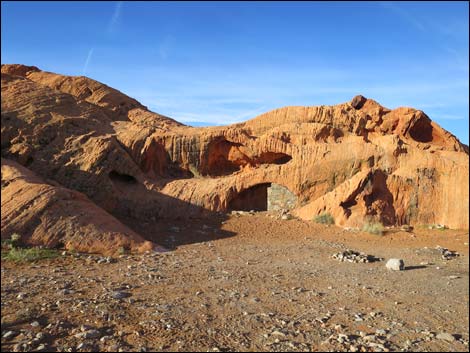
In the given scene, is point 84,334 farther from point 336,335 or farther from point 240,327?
point 336,335

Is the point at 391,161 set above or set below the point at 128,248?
above

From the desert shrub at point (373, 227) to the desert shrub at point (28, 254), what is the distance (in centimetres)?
958

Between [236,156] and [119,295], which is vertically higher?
[236,156]

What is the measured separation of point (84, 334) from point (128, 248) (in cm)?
545

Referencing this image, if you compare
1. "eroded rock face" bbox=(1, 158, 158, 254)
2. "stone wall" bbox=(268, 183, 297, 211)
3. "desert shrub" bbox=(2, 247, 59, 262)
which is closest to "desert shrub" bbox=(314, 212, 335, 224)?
"stone wall" bbox=(268, 183, 297, 211)

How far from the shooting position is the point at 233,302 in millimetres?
6035

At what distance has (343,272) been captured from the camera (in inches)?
338

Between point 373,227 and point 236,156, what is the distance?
6256 millimetres

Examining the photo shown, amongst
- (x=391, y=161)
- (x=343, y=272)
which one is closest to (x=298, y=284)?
(x=343, y=272)

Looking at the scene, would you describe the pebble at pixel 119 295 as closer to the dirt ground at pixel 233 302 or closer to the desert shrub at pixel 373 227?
the dirt ground at pixel 233 302

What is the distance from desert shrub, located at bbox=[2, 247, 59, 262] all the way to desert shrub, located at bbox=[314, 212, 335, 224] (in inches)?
358

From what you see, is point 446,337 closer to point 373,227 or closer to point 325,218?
point 373,227

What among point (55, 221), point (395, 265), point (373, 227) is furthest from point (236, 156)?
point (395, 265)

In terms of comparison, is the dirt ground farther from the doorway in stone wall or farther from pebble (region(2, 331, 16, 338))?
the doorway in stone wall
